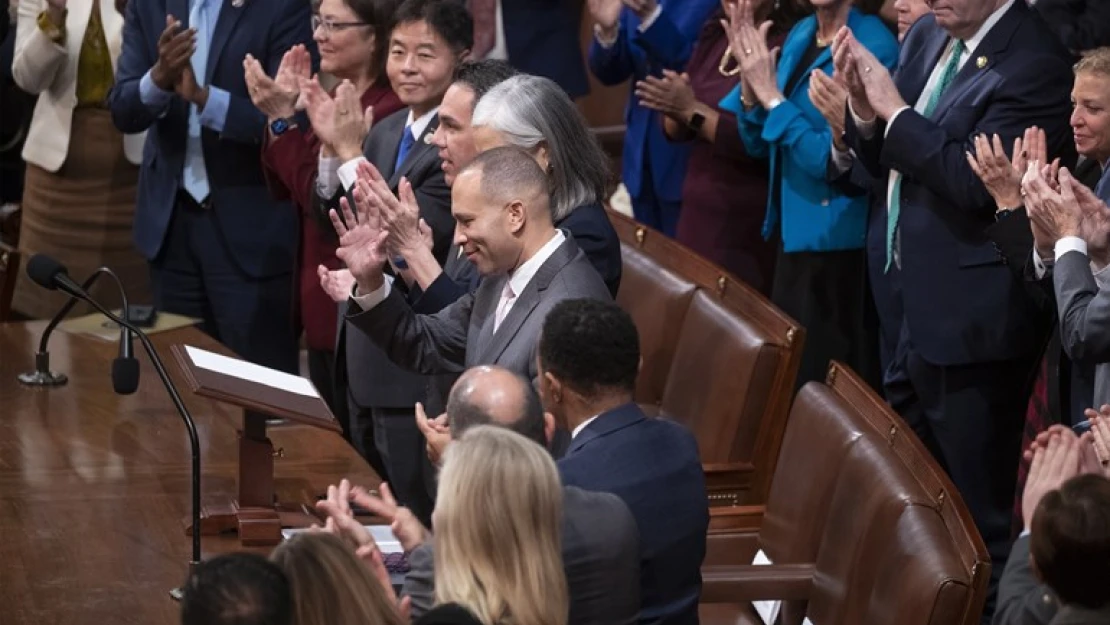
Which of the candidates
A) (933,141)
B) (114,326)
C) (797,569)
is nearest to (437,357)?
(797,569)

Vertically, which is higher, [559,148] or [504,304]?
[559,148]

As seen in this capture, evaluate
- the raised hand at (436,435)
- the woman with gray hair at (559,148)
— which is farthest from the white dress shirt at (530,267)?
the raised hand at (436,435)

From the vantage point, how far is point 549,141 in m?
3.83

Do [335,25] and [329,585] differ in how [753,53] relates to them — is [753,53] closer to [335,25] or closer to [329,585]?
[335,25]

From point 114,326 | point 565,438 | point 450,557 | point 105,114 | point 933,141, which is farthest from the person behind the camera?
point 105,114

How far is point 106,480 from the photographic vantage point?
400cm

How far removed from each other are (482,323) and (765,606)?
0.83m

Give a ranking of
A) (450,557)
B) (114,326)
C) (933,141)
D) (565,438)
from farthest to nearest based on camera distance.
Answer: (114,326), (933,141), (565,438), (450,557)

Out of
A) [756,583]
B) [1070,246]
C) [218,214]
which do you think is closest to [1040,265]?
[1070,246]

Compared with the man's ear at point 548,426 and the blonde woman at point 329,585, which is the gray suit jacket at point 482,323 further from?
the blonde woman at point 329,585

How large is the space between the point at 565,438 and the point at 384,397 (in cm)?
101

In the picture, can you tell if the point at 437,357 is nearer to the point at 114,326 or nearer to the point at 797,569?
the point at 797,569

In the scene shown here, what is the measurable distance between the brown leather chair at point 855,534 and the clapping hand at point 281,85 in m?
1.86

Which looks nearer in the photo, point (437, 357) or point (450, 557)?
point (450, 557)
